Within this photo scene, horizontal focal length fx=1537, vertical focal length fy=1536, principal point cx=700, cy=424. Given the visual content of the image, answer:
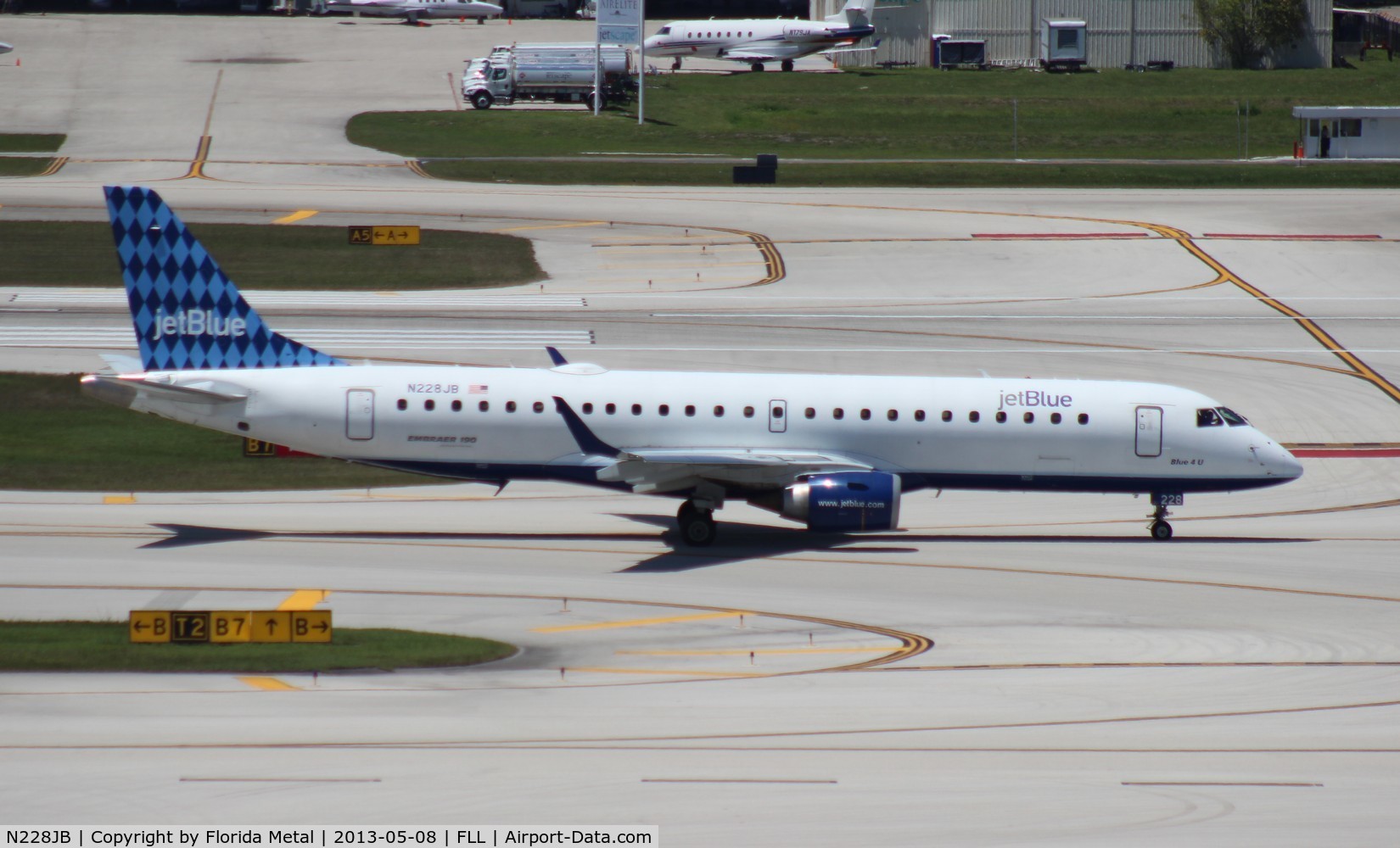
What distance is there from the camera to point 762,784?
62.5 ft

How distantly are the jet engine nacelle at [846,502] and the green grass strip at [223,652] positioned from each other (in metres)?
8.81

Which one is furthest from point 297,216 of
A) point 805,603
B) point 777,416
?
point 805,603

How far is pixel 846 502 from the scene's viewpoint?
31828 millimetres

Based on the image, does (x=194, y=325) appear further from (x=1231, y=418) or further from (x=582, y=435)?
(x=1231, y=418)

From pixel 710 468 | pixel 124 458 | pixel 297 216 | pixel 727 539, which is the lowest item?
pixel 727 539

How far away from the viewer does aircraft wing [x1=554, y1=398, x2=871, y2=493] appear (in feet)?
104

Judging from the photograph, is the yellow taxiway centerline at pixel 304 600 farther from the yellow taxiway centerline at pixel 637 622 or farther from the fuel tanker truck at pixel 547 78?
the fuel tanker truck at pixel 547 78

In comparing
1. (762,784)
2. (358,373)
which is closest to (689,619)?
(762,784)

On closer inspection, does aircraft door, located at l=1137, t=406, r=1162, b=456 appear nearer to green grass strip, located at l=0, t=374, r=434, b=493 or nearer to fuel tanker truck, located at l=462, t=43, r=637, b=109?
green grass strip, located at l=0, t=374, r=434, b=493

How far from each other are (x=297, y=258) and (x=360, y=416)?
30.8 m

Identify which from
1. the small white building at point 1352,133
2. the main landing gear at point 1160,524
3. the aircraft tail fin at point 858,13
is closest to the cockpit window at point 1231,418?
the main landing gear at point 1160,524

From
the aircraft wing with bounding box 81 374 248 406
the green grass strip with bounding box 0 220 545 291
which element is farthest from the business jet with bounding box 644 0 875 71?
the aircraft wing with bounding box 81 374 248 406

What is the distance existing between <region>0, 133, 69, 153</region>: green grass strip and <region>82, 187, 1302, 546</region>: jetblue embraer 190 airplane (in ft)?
184

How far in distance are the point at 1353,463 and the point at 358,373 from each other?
84.4ft
